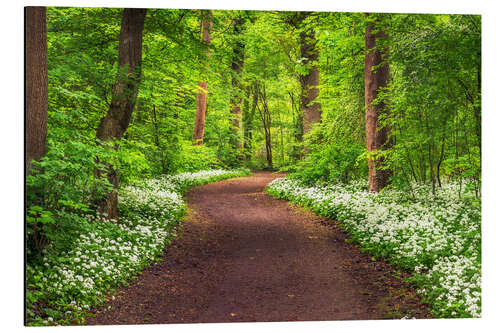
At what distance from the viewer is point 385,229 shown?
6109 mm

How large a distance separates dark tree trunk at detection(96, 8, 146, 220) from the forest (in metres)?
0.02

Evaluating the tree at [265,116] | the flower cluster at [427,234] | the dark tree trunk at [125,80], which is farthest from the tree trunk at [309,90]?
the tree at [265,116]

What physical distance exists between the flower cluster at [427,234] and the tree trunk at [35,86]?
482 cm

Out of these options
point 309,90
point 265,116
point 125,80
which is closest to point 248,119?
point 265,116

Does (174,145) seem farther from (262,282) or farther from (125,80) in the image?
(262,282)

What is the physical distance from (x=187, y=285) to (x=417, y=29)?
208 inches

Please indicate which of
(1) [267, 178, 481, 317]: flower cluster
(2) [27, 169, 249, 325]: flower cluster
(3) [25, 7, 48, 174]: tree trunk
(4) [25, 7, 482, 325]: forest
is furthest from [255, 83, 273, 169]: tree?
(3) [25, 7, 48, 174]: tree trunk

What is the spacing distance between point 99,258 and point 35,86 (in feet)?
7.51

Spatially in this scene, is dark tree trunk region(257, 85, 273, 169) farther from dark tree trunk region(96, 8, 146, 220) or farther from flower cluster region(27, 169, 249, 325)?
dark tree trunk region(96, 8, 146, 220)

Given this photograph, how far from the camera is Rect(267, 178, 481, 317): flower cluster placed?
4074 mm

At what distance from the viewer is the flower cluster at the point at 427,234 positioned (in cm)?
407

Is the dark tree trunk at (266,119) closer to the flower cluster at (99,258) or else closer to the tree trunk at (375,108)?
the tree trunk at (375,108)

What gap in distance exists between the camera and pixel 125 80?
20.7ft

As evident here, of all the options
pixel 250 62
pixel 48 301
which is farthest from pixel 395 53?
pixel 250 62
